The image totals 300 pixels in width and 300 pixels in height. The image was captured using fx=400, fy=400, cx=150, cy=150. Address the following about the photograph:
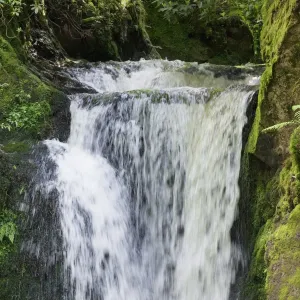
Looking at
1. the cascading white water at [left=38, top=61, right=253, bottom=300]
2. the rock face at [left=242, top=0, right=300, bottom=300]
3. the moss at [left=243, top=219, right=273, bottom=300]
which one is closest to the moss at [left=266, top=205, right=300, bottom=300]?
the rock face at [left=242, top=0, right=300, bottom=300]

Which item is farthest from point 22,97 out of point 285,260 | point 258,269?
point 285,260

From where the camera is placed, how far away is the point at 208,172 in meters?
5.48

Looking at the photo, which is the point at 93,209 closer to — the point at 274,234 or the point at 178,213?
the point at 178,213

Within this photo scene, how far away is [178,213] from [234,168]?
1.04 m

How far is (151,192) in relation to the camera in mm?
5895

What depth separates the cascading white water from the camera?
507 centimetres

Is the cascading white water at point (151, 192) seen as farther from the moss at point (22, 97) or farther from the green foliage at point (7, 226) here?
the green foliage at point (7, 226)

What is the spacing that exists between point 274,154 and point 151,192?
1.94m

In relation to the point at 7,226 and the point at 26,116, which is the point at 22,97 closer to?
the point at 26,116

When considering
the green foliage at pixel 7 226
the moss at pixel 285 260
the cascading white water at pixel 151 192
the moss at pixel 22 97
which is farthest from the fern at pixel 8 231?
the moss at pixel 285 260

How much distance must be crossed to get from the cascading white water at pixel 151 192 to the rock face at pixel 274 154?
1.19 feet

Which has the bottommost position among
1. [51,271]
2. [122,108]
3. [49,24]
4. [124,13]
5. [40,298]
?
[40,298]

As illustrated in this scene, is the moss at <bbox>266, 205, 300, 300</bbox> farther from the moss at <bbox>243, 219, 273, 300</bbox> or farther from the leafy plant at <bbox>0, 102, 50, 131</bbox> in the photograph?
the leafy plant at <bbox>0, 102, 50, 131</bbox>

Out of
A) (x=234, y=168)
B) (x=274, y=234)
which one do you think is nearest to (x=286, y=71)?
(x=234, y=168)
